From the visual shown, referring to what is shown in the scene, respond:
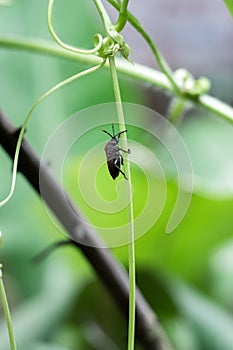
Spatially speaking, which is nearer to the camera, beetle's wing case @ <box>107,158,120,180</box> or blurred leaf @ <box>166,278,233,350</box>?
beetle's wing case @ <box>107,158,120,180</box>

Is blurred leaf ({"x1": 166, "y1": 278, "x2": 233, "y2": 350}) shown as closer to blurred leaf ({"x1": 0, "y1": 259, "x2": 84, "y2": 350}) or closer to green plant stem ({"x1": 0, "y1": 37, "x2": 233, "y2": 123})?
blurred leaf ({"x1": 0, "y1": 259, "x2": 84, "y2": 350})

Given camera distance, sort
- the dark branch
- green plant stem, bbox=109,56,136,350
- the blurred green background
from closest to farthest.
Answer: green plant stem, bbox=109,56,136,350, the dark branch, the blurred green background

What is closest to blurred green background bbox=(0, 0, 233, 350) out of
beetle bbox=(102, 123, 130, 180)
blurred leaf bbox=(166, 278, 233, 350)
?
blurred leaf bbox=(166, 278, 233, 350)

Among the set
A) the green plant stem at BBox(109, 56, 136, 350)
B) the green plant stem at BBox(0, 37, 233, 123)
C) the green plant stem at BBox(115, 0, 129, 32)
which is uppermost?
the green plant stem at BBox(0, 37, 233, 123)

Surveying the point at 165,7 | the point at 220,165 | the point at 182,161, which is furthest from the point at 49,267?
the point at 165,7

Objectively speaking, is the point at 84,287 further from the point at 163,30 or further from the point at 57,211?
the point at 163,30

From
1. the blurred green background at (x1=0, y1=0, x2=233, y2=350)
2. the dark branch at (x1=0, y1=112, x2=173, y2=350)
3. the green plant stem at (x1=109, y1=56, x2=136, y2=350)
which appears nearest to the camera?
the green plant stem at (x1=109, y1=56, x2=136, y2=350)

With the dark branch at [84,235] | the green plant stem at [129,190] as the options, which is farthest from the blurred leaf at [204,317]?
the green plant stem at [129,190]

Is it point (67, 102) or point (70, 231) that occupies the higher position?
point (67, 102)
